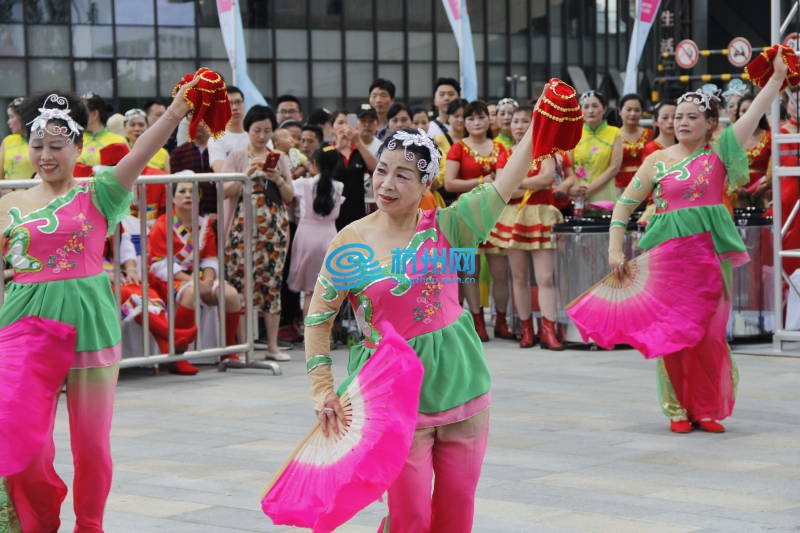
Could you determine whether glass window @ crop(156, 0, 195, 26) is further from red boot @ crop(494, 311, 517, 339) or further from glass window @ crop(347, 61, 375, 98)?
red boot @ crop(494, 311, 517, 339)

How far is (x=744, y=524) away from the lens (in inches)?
204

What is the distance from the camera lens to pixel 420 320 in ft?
13.4

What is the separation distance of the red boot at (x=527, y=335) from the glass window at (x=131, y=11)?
24.6 meters

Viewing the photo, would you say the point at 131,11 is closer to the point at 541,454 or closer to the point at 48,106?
the point at 541,454

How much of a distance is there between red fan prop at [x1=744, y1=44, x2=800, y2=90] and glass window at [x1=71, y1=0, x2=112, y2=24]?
91.0 feet

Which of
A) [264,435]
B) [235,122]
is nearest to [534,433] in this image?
[264,435]

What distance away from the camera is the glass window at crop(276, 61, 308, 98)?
116 feet

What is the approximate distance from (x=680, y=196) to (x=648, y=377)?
7.22ft

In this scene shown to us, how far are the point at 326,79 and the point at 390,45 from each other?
2454 mm

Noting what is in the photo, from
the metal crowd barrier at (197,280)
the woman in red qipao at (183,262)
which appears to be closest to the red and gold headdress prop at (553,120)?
the metal crowd barrier at (197,280)

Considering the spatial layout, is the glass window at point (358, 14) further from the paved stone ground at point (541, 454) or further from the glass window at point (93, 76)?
the paved stone ground at point (541, 454)

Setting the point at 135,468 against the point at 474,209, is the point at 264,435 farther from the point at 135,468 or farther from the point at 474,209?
the point at 474,209

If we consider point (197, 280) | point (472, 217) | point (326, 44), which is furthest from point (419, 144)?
point (326, 44)

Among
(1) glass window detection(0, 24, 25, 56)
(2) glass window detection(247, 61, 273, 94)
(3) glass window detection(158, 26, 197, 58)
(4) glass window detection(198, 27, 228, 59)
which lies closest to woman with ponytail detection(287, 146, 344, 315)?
(1) glass window detection(0, 24, 25, 56)
